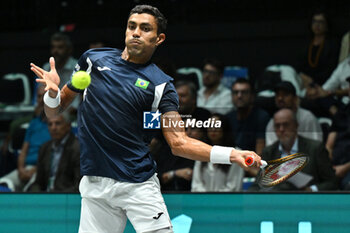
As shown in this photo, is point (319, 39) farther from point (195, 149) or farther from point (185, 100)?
point (195, 149)

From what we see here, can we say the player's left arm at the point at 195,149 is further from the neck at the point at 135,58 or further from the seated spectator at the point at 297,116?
the seated spectator at the point at 297,116

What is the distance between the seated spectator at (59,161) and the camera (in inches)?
198

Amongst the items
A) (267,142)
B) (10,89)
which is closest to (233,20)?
(267,142)

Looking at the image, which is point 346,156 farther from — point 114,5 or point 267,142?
point 114,5

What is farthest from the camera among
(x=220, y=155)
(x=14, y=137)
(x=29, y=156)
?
(x=14, y=137)

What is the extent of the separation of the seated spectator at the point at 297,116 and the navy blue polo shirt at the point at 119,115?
1.51 metres

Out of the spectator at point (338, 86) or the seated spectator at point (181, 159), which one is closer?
the seated spectator at point (181, 159)

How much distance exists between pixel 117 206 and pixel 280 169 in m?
0.93

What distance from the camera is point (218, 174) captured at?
4922 millimetres

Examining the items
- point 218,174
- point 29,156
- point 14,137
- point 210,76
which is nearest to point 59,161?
point 29,156

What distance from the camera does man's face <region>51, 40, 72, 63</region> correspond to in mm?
5340

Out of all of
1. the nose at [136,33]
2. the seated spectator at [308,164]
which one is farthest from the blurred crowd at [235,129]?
the nose at [136,33]

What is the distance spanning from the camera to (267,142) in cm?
488

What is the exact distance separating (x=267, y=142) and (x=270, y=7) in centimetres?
126
